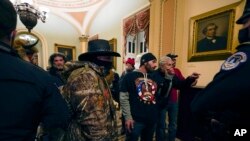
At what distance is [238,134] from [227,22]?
2.99m

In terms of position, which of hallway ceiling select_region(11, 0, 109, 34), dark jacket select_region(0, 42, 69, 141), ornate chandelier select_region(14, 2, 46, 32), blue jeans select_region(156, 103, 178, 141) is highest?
hallway ceiling select_region(11, 0, 109, 34)

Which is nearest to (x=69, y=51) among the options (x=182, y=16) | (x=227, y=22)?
(x=182, y=16)

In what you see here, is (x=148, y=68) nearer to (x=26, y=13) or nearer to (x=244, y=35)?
(x=244, y=35)

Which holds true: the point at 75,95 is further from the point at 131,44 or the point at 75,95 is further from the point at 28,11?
the point at 131,44

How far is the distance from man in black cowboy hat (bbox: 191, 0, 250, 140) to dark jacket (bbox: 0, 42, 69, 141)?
0.85 meters

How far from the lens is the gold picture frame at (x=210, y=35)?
315 centimetres

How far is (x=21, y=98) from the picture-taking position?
806 millimetres

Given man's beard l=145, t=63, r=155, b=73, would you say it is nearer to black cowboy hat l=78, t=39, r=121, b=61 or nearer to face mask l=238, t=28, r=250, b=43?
black cowboy hat l=78, t=39, r=121, b=61

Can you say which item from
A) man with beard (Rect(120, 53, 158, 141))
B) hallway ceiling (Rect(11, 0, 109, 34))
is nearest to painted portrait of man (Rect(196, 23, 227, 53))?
man with beard (Rect(120, 53, 158, 141))

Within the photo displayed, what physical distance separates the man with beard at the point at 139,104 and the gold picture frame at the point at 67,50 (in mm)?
8138

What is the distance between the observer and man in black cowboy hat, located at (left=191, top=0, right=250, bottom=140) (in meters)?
0.81

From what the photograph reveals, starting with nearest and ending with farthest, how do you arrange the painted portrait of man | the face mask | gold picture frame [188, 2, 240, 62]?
the face mask
gold picture frame [188, 2, 240, 62]
the painted portrait of man

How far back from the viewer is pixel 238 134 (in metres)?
0.88

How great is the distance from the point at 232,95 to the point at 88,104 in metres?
0.86
